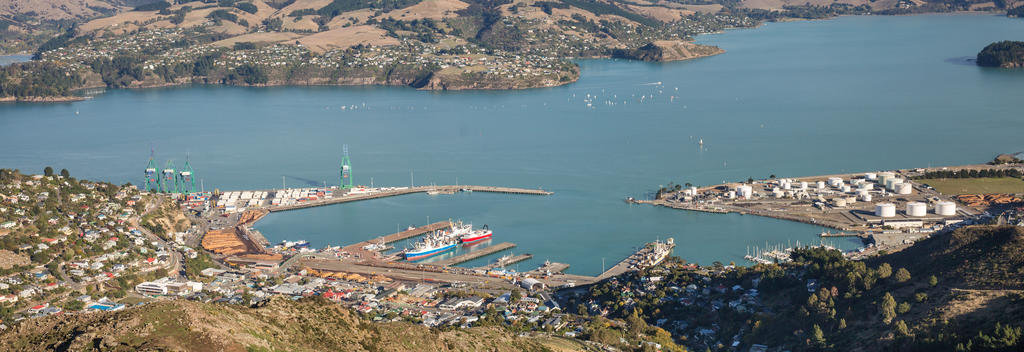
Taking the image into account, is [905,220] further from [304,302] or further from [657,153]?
[304,302]

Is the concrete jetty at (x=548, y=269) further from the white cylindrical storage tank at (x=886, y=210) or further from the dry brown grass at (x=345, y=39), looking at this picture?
the dry brown grass at (x=345, y=39)

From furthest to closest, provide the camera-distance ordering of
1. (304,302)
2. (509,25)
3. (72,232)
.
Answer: (509,25) → (72,232) → (304,302)

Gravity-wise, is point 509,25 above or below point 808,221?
above

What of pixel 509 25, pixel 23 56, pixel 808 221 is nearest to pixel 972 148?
pixel 808 221

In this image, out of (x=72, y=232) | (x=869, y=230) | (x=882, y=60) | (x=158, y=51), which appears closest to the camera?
(x=72, y=232)

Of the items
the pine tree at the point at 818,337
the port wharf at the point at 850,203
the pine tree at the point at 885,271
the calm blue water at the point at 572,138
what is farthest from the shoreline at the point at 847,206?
the pine tree at the point at 818,337

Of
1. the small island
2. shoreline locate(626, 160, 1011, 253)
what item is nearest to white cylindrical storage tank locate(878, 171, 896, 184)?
shoreline locate(626, 160, 1011, 253)

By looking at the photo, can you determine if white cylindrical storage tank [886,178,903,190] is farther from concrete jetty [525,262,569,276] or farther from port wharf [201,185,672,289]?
concrete jetty [525,262,569,276]
